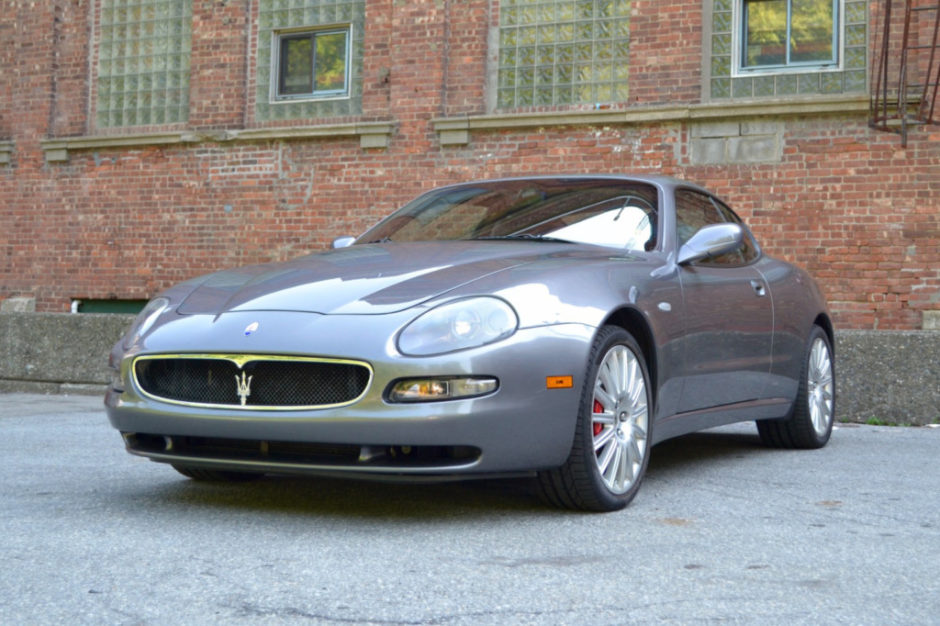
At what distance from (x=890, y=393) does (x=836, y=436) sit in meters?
1.29

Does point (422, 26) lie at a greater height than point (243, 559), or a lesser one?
greater

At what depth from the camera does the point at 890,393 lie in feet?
28.7

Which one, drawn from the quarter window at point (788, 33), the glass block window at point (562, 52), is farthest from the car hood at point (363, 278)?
the glass block window at point (562, 52)

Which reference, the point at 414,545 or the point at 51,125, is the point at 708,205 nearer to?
the point at 414,545

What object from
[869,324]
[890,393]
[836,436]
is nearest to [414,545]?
[836,436]

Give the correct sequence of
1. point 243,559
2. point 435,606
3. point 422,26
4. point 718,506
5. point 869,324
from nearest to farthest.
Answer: point 435,606, point 243,559, point 718,506, point 869,324, point 422,26

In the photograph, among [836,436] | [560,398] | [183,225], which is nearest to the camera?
[560,398]

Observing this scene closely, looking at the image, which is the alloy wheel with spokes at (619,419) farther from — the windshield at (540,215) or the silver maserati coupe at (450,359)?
the windshield at (540,215)

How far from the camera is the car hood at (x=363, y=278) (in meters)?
4.16

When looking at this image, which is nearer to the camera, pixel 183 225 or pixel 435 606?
pixel 435 606

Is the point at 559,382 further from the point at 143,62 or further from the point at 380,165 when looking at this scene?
the point at 143,62

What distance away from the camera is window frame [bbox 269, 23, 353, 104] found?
13867 millimetres

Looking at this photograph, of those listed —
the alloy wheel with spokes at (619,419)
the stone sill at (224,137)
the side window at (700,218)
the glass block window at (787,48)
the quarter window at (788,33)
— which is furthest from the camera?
the stone sill at (224,137)

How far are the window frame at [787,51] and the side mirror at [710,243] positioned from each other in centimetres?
677
